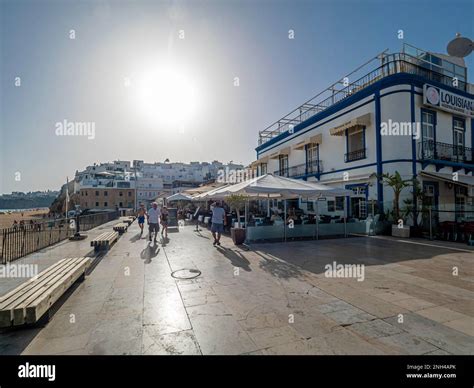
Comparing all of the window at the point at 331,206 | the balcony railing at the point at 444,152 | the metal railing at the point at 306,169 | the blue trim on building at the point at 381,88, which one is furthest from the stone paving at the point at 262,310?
the metal railing at the point at 306,169

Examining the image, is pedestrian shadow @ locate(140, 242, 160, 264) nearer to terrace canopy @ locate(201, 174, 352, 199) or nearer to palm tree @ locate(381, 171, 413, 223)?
terrace canopy @ locate(201, 174, 352, 199)

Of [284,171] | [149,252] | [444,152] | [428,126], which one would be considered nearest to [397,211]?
[428,126]

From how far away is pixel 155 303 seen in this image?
13.3ft

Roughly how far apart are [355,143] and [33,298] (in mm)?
17601

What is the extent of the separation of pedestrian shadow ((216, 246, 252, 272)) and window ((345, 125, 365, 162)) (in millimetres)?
11531

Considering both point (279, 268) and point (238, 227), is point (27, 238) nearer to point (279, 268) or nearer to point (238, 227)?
point (238, 227)

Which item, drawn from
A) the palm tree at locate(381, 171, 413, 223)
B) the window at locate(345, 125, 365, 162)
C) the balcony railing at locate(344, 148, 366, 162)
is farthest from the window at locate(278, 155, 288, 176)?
the palm tree at locate(381, 171, 413, 223)

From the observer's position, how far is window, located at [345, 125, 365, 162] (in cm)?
1547

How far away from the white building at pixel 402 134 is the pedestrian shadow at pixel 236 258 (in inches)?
369

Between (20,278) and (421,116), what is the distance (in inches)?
741

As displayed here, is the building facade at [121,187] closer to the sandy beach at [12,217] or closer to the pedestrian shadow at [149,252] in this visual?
the sandy beach at [12,217]
